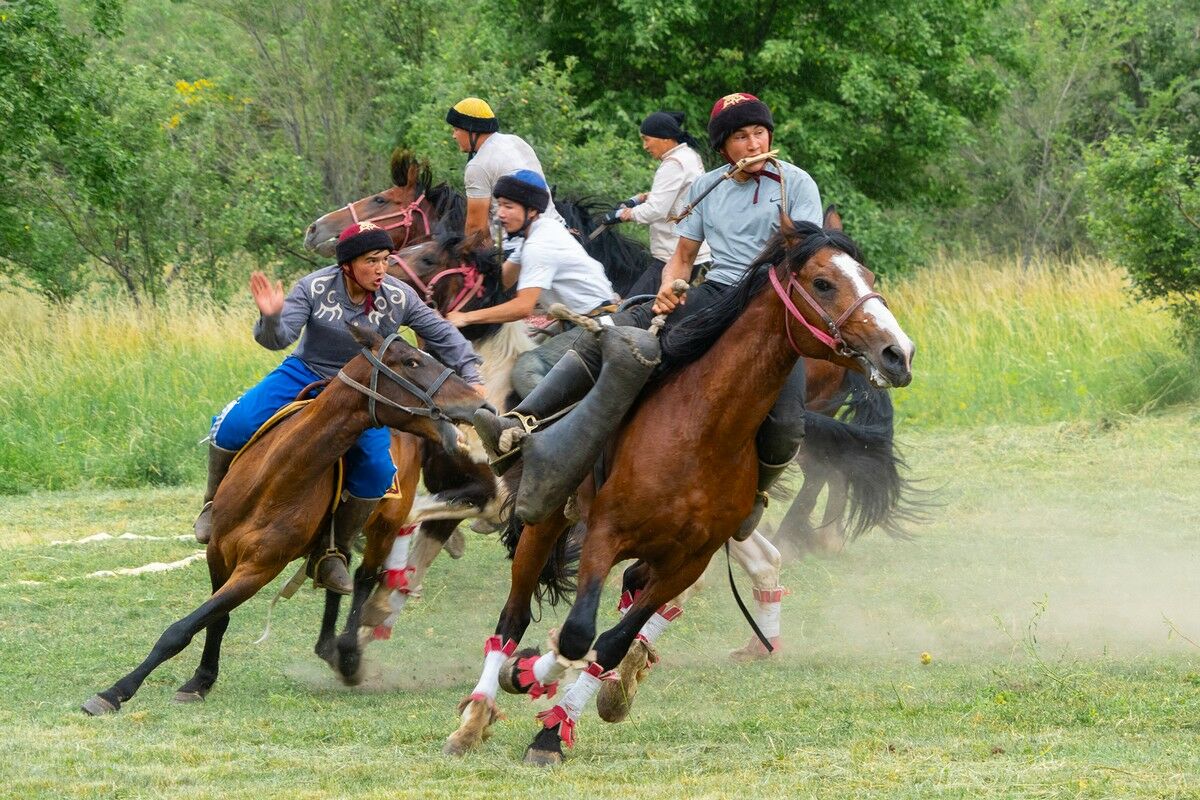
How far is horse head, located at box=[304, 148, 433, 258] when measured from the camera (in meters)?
9.63

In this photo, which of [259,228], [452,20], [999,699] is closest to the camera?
[999,699]

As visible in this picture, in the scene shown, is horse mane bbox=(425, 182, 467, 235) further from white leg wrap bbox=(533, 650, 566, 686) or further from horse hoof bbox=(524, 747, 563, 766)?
horse hoof bbox=(524, 747, 563, 766)

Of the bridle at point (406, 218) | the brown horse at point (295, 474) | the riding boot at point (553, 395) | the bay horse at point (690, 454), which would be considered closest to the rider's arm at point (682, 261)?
the riding boot at point (553, 395)

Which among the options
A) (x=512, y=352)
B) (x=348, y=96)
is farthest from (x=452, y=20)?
(x=512, y=352)

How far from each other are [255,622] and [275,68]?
15.1m

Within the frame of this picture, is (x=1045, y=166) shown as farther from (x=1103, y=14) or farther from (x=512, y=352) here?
(x=512, y=352)

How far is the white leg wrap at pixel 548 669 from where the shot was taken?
228 inches

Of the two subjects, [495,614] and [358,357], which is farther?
[495,614]

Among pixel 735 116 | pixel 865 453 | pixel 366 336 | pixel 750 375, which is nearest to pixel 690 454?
pixel 750 375

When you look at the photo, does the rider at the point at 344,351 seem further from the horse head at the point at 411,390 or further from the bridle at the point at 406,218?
the bridle at the point at 406,218

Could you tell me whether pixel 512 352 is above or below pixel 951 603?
above

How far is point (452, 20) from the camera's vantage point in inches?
851

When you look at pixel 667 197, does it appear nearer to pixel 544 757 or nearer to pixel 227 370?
pixel 544 757

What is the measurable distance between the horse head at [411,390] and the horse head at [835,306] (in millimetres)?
1354
